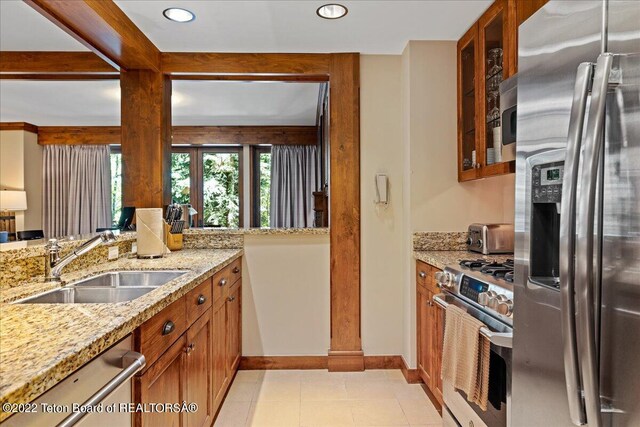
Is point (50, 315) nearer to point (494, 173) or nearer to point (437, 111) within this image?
point (494, 173)

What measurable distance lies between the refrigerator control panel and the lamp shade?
11.5 ft

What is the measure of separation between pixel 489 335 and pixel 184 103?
173 inches

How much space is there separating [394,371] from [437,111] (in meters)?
2.00

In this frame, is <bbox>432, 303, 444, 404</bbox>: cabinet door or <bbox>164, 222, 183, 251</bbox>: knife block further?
<bbox>164, 222, 183, 251</bbox>: knife block

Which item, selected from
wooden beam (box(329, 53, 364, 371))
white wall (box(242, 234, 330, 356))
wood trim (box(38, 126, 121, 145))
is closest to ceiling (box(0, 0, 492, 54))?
wooden beam (box(329, 53, 364, 371))

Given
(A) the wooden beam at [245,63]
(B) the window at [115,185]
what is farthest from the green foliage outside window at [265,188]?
(A) the wooden beam at [245,63]

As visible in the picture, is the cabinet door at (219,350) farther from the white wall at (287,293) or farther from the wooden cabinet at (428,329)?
the wooden cabinet at (428,329)

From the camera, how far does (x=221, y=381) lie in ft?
7.64

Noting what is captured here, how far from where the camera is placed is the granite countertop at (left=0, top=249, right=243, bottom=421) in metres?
0.73

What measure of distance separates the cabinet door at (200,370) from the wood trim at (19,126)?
14.5ft

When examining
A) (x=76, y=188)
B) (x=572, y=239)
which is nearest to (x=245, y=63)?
(x=572, y=239)

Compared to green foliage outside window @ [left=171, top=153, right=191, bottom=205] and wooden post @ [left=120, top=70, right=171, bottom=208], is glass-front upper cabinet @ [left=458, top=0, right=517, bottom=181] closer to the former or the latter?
wooden post @ [left=120, top=70, right=171, bottom=208]

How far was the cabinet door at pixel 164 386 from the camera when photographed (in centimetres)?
121

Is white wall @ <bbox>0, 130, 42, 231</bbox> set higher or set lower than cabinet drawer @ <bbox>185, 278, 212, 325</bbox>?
higher
